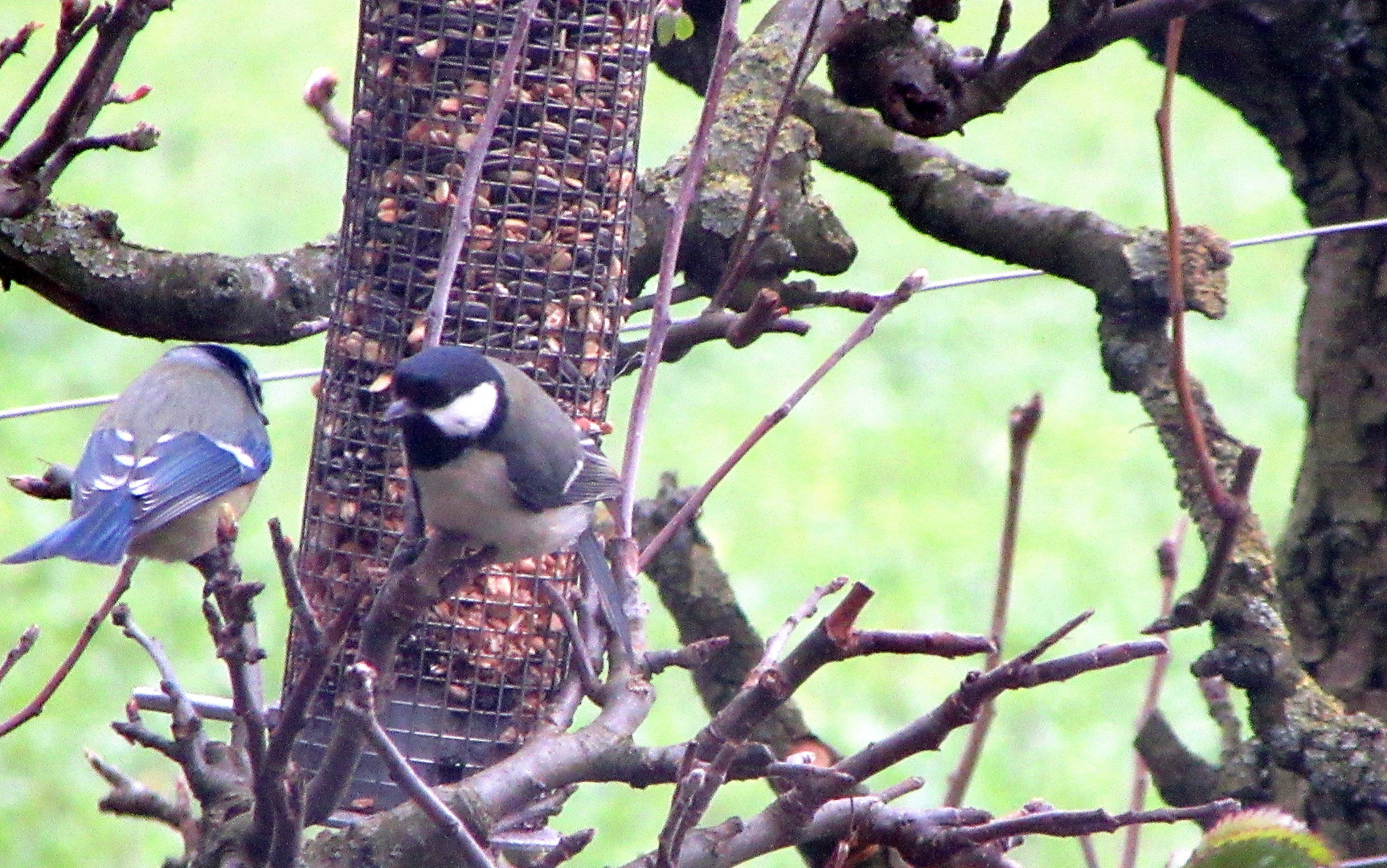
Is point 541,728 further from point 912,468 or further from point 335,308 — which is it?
point 912,468

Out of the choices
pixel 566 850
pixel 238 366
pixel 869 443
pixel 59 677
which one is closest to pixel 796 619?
pixel 566 850

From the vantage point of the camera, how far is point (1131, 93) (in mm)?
12203

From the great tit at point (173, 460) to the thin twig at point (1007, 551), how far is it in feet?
5.45

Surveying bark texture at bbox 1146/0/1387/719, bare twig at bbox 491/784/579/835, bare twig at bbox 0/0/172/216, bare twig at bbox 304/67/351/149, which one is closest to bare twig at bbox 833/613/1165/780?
bare twig at bbox 491/784/579/835

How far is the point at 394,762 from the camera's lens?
1604 millimetres

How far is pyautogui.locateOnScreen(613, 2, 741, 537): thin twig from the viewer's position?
89.0 inches

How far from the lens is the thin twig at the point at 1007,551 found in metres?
1.87

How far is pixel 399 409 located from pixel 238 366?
1.52 m

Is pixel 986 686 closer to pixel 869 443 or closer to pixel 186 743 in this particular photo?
pixel 186 743

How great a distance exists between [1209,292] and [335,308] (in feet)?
5.15

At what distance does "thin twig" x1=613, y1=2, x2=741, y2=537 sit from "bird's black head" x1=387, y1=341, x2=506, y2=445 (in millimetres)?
248

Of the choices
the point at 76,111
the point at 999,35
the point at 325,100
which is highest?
the point at 999,35

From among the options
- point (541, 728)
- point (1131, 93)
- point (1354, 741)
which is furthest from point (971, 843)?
point (1131, 93)

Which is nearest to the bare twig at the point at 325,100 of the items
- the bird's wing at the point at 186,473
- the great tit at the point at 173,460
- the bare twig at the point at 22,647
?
the great tit at the point at 173,460
